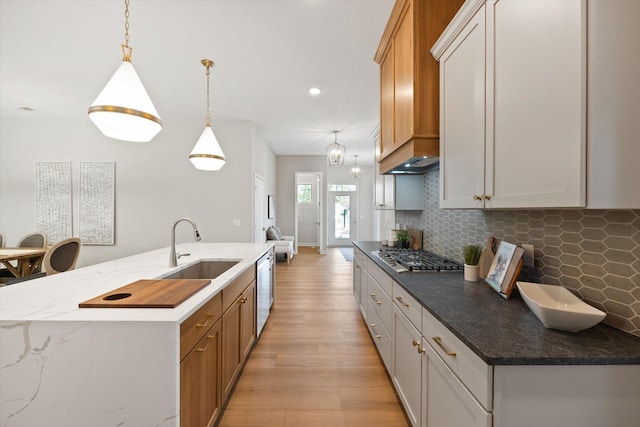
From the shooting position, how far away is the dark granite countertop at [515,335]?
32.3 inches

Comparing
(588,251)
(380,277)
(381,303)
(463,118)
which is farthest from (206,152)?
(588,251)

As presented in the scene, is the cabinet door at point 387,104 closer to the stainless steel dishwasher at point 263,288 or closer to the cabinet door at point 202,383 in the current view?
the stainless steel dishwasher at point 263,288

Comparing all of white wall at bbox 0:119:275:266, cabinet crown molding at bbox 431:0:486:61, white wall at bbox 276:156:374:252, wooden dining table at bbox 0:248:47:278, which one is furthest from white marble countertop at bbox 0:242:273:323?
white wall at bbox 276:156:374:252

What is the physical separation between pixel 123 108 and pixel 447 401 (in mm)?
2141

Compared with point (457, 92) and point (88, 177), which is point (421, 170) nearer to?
point (457, 92)

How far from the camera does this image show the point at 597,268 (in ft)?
3.61

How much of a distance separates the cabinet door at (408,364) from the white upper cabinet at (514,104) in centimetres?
78

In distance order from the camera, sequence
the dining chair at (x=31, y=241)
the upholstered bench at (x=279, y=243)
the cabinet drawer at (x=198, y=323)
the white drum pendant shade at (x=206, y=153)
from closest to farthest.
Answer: the cabinet drawer at (x=198, y=323), the white drum pendant shade at (x=206, y=153), the dining chair at (x=31, y=241), the upholstered bench at (x=279, y=243)

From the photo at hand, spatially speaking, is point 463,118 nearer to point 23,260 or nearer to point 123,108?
point 123,108

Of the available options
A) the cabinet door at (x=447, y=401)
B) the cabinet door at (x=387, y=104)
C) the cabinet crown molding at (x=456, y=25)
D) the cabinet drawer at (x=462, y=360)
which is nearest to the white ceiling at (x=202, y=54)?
the cabinet door at (x=387, y=104)

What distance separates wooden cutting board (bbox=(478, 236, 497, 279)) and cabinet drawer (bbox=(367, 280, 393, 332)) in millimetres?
632

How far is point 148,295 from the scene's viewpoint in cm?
129

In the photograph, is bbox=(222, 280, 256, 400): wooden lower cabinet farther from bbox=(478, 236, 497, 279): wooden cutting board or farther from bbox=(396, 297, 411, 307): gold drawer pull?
bbox=(478, 236, 497, 279): wooden cutting board

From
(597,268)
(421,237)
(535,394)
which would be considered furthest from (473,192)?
(421,237)
